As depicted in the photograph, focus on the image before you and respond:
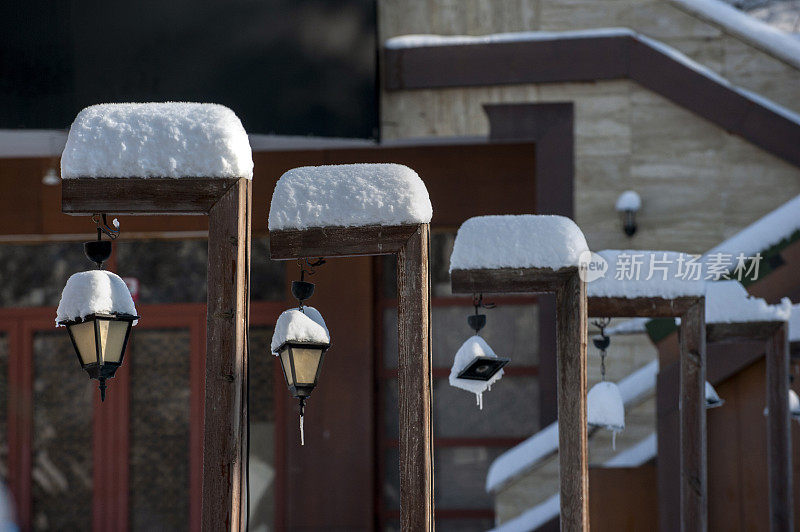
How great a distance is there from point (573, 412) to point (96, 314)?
2.57m

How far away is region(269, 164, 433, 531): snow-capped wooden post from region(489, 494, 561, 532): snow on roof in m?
6.03

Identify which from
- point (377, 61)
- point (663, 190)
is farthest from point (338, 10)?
point (663, 190)

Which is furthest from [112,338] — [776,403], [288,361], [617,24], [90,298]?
[617,24]

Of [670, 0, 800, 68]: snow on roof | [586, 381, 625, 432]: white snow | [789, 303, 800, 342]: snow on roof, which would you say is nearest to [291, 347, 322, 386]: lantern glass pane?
[586, 381, 625, 432]: white snow

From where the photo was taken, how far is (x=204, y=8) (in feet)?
38.0

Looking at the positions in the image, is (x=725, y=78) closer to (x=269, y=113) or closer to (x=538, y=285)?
(x=269, y=113)

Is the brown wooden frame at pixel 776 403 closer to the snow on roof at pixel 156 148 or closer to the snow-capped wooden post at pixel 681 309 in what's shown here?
the snow-capped wooden post at pixel 681 309

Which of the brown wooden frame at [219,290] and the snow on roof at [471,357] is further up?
the brown wooden frame at [219,290]

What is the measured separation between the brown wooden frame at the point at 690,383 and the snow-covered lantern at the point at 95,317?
3.46 m

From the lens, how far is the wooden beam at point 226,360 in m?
4.29

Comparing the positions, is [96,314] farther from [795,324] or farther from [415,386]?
[795,324]

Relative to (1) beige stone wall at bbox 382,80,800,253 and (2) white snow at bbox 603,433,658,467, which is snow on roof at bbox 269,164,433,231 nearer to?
(2) white snow at bbox 603,433,658,467

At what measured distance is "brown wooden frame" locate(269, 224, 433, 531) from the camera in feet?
15.5

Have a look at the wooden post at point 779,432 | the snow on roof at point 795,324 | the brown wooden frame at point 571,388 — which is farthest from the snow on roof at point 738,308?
the brown wooden frame at point 571,388
